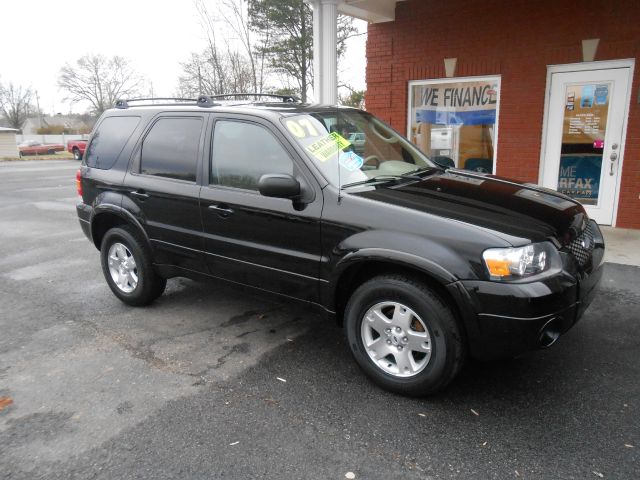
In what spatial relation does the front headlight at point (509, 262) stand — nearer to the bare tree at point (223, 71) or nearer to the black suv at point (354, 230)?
the black suv at point (354, 230)

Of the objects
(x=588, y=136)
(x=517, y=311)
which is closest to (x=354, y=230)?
(x=517, y=311)

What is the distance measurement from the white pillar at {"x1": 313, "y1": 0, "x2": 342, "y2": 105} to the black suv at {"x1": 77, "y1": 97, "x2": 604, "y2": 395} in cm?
345

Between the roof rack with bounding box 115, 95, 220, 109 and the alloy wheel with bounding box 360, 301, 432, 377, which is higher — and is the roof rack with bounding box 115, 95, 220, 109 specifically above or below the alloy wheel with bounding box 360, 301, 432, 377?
above

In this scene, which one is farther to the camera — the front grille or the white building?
the white building

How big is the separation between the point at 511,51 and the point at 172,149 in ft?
18.8

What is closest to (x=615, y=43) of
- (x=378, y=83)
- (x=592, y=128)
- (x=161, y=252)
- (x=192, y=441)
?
(x=592, y=128)

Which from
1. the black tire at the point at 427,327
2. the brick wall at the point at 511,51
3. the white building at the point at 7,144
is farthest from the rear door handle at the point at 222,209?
the white building at the point at 7,144

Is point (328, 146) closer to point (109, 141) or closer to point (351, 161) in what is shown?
point (351, 161)

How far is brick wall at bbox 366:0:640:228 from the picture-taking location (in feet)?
22.6

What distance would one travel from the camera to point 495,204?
3266mm

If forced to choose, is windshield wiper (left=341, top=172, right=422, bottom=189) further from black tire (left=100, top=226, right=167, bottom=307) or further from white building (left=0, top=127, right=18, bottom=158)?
white building (left=0, top=127, right=18, bottom=158)

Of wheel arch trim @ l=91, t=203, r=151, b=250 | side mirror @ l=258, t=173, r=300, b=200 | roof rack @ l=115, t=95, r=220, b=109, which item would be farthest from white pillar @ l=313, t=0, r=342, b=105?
side mirror @ l=258, t=173, r=300, b=200

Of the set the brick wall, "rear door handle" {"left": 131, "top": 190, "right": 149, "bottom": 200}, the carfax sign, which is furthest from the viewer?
the carfax sign

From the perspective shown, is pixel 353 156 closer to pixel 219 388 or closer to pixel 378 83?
pixel 219 388
